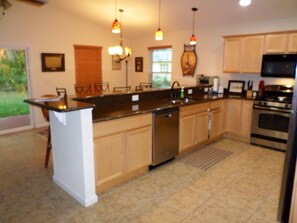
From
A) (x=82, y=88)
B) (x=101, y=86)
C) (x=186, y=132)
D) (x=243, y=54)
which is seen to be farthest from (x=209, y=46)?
(x=82, y=88)

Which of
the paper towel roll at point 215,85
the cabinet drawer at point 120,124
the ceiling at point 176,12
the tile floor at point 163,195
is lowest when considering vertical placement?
the tile floor at point 163,195

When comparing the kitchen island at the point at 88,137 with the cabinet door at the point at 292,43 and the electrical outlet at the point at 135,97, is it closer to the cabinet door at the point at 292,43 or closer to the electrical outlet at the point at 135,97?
the electrical outlet at the point at 135,97

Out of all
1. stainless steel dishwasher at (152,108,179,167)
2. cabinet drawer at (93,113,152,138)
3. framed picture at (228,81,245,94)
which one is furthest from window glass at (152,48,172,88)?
cabinet drawer at (93,113,152,138)

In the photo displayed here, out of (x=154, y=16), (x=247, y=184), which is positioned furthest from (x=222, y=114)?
(x=154, y=16)

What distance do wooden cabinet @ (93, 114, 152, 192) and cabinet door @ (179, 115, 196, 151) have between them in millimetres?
743

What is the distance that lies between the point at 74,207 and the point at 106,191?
434 mm

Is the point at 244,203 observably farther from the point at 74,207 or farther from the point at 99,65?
the point at 99,65

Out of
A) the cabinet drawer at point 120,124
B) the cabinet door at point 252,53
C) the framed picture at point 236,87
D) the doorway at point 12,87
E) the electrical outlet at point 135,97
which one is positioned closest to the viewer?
the cabinet drawer at point 120,124

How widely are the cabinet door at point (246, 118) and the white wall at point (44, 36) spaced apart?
4541 mm

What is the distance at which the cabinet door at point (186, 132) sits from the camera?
12.2 ft

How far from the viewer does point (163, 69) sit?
694 centimetres

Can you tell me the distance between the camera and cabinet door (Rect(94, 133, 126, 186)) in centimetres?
258

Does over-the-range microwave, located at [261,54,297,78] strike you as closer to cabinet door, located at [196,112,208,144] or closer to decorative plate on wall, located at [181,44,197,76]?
cabinet door, located at [196,112,208,144]

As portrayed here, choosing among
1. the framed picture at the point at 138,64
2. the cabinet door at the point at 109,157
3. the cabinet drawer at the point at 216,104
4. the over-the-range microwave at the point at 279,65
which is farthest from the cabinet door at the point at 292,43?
the framed picture at the point at 138,64
